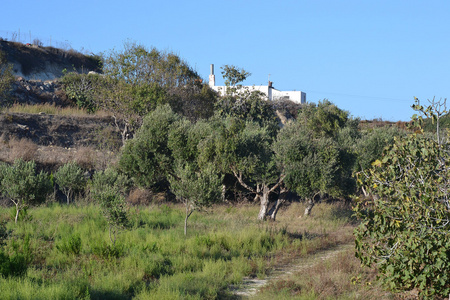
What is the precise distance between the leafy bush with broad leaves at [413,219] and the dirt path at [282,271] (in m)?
2.93

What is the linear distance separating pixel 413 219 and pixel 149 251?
25.7ft

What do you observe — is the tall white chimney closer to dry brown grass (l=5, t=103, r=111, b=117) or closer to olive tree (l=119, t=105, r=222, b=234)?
dry brown grass (l=5, t=103, r=111, b=117)

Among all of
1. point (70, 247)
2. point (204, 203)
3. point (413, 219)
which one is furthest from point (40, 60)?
point (413, 219)

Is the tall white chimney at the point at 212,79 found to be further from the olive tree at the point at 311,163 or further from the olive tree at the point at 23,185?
the olive tree at the point at 23,185

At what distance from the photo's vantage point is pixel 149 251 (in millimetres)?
13430

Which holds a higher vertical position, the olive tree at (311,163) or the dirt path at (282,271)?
the olive tree at (311,163)

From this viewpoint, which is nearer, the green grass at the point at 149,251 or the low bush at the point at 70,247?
the green grass at the point at 149,251

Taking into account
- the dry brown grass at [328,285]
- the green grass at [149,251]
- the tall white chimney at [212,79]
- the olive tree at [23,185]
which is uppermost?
the tall white chimney at [212,79]

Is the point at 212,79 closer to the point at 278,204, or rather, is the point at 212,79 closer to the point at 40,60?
the point at 40,60

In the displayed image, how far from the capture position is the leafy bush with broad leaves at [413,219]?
8.34 metres

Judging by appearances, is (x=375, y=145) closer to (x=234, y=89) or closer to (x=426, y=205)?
(x=234, y=89)

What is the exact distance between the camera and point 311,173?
1955cm

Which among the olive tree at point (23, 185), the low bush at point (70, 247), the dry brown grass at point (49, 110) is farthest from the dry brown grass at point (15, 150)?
the low bush at point (70, 247)

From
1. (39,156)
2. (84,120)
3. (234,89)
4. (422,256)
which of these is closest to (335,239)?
(422,256)
